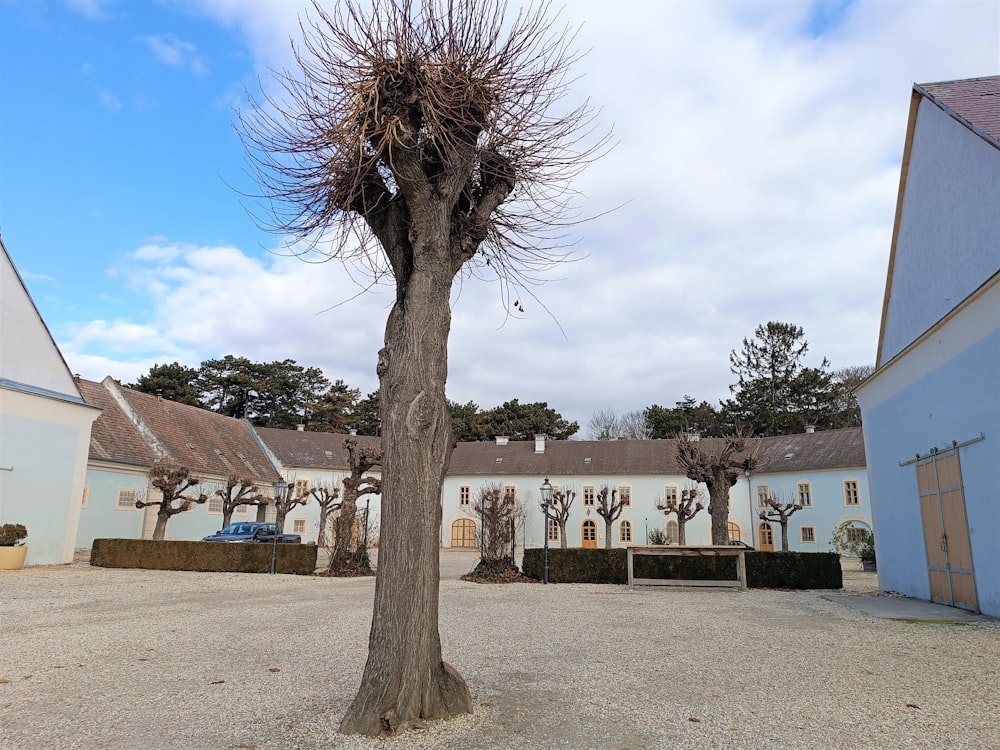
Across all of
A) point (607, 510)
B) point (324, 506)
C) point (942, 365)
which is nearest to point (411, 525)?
point (942, 365)

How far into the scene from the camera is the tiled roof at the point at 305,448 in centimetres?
3597

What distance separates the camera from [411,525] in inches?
163

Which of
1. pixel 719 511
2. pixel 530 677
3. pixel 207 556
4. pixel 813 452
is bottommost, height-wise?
pixel 530 677

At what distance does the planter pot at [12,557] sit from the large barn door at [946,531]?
58.2ft

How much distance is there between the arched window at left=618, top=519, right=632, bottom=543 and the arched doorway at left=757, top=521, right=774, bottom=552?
Result: 21.1 feet

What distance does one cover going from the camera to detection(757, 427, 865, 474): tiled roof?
31.3m

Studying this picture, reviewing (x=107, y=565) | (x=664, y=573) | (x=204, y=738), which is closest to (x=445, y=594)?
(x=664, y=573)

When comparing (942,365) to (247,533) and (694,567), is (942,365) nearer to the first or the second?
(694,567)

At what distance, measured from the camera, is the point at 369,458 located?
17875 mm

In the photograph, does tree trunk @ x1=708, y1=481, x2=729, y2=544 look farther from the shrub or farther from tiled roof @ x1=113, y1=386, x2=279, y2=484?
tiled roof @ x1=113, y1=386, x2=279, y2=484

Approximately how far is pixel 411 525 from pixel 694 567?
12.1m

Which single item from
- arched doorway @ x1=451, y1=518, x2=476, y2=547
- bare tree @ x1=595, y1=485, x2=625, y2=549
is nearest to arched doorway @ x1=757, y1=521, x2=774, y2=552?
bare tree @ x1=595, y1=485, x2=625, y2=549

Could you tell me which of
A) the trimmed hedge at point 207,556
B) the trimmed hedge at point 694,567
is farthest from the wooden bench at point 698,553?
the trimmed hedge at point 207,556

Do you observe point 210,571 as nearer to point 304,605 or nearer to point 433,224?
point 304,605
